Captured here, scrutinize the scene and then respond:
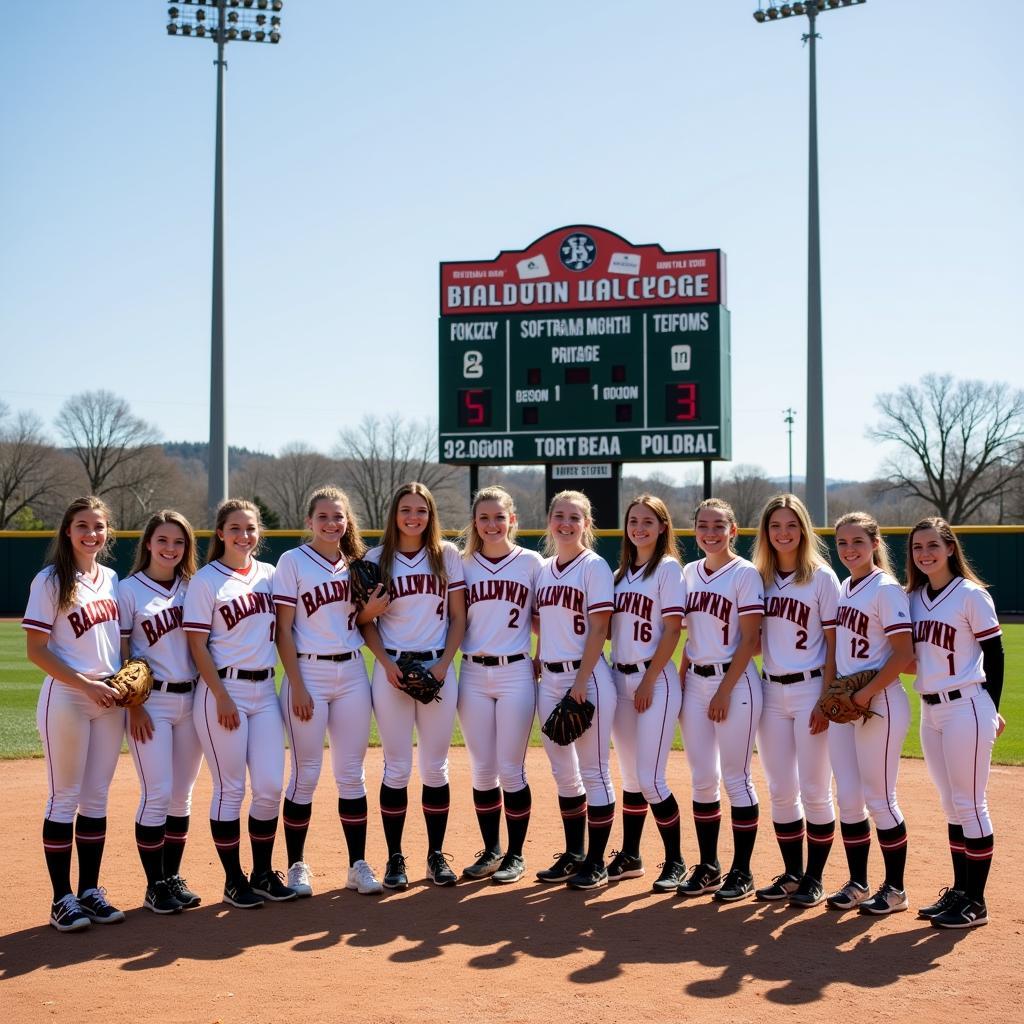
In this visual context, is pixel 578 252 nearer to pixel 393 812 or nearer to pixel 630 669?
pixel 630 669

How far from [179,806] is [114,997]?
973 millimetres

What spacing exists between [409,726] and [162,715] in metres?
0.94

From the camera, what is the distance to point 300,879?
4.33 m

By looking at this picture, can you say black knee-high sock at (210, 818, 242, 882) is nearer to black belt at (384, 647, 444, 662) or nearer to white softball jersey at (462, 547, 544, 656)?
black belt at (384, 647, 444, 662)

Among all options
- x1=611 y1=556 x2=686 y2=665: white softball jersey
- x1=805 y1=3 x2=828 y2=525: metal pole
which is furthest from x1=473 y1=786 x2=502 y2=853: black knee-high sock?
x1=805 y1=3 x2=828 y2=525: metal pole

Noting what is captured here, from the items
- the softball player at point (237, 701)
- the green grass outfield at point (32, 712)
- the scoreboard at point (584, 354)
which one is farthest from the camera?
the scoreboard at point (584, 354)

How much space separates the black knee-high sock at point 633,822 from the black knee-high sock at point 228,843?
1.55 meters

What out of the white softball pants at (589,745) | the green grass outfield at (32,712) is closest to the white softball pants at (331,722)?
the white softball pants at (589,745)

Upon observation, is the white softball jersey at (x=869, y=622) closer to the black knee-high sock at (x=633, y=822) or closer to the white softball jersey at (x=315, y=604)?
the black knee-high sock at (x=633, y=822)

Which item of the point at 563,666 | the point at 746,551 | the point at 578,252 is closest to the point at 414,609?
the point at 563,666

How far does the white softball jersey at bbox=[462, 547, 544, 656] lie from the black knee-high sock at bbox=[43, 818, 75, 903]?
→ 161cm

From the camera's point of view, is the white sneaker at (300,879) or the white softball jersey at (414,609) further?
the white softball jersey at (414,609)

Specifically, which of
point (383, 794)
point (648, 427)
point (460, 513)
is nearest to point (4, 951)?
point (383, 794)

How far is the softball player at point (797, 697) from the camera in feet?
13.6
